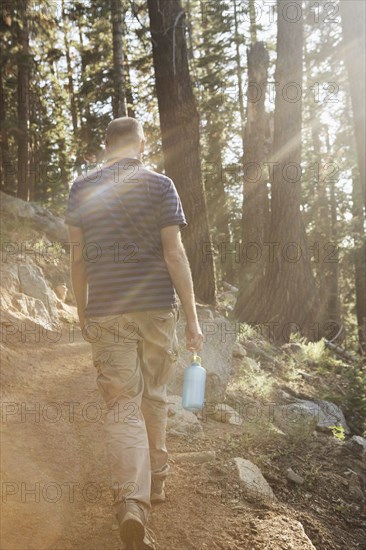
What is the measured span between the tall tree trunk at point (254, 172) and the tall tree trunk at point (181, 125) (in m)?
1.47

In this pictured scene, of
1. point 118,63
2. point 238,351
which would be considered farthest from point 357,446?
point 118,63

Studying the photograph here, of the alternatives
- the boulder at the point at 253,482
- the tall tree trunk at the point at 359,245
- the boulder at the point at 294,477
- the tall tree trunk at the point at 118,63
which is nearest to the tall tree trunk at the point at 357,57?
the boulder at the point at 294,477

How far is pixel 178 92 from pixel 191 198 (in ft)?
6.32

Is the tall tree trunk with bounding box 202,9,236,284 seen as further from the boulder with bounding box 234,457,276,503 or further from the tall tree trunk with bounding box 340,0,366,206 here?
the boulder with bounding box 234,457,276,503

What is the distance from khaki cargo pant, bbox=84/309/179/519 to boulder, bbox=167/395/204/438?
67.6 inches

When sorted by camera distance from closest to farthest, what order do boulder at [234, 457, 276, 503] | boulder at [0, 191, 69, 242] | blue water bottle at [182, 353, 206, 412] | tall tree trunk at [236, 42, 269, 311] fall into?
blue water bottle at [182, 353, 206, 412]
boulder at [234, 457, 276, 503]
boulder at [0, 191, 69, 242]
tall tree trunk at [236, 42, 269, 311]

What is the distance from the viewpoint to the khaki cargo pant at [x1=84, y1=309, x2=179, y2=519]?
3.54 m

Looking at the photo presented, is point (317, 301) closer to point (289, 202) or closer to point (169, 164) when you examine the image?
point (289, 202)

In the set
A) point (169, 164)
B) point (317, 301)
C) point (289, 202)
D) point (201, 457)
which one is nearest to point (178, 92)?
point (169, 164)

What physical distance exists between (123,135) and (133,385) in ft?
5.43

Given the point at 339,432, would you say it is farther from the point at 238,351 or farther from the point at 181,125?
the point at 181,125

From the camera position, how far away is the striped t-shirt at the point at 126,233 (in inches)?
149

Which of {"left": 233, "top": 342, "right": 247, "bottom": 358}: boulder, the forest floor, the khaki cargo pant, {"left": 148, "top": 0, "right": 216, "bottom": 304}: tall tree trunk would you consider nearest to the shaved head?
the khaki cargo pant

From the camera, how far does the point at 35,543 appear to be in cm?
357
